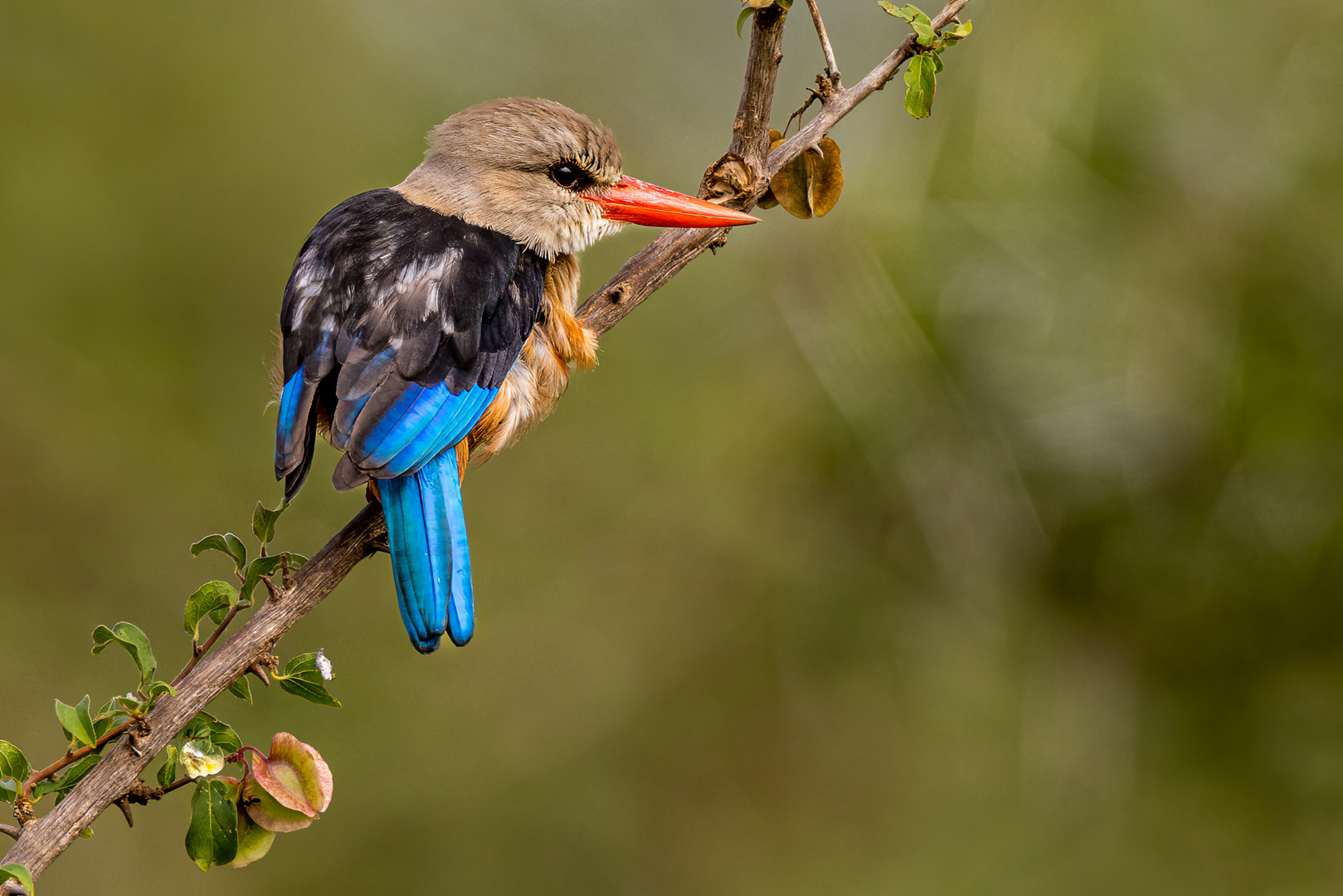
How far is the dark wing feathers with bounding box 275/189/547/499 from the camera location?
1726mm

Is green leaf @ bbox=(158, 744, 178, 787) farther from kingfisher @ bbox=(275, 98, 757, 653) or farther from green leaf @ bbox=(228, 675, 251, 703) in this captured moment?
kingfisher @ bbox=(275, 98, 757, 653)

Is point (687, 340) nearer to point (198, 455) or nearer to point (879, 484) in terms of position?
point (879, 484)

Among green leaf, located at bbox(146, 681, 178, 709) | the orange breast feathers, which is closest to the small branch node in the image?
green leaf, located at bbox(146, 681, 178, 709)

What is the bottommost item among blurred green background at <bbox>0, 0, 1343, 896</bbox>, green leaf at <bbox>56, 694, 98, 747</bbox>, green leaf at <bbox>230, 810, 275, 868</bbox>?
blurred green background at <bbox>0, 0, 1343, 896</bbox>

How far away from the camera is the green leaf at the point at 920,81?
5.32ft

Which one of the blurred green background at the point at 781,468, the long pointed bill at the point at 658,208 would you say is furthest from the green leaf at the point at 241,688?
the blurred green background at the point at 781,468

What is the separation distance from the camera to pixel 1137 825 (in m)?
3.85

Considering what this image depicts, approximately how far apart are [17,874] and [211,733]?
25 cm

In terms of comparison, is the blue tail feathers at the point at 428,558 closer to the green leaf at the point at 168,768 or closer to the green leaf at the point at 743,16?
the green leaf at the point at 168,768

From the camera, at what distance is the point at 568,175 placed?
222 cm

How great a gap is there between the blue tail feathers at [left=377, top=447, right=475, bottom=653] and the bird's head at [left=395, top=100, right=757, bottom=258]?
25.8 inches

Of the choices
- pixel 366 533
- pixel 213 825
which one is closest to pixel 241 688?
pixel 213 825

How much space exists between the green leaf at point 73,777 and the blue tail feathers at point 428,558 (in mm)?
426

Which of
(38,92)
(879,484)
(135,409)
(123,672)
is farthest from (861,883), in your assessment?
(38,92)
